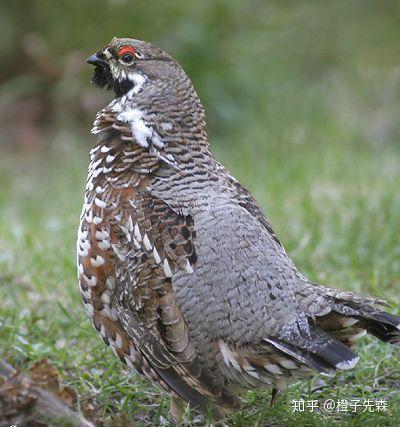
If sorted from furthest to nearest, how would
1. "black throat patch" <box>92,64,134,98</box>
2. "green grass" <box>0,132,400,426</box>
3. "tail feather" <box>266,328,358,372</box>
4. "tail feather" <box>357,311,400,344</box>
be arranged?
"black throat patch" <box>92,64,134,98</box>, "green grass" <box>0,132,400,426</box>, "tail feather" <box>357,311,400,344</box>, "tail feather" <box>266,328,358,372</box>

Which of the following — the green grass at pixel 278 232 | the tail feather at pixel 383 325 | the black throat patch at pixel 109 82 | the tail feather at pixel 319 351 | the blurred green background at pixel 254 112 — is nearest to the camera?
the tail feather at pixel 319 351

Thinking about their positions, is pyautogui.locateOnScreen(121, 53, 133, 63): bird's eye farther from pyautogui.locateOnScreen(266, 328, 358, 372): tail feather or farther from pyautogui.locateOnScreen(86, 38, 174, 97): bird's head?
pyautogui.locateOnScreen(266, 328, 358, 372): tail feather

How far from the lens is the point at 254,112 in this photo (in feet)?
35.2

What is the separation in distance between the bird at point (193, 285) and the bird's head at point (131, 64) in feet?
0.73

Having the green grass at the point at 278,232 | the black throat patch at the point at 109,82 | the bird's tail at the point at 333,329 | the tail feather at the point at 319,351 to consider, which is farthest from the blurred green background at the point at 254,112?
the tail feather at the point at 319,351

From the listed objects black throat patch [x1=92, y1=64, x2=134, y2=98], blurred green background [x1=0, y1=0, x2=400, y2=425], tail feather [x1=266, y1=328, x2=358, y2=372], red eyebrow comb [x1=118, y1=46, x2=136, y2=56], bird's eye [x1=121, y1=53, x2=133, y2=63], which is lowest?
tail feather [x1=266, y1=328, x2=358, y2=372]

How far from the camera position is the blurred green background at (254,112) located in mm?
7070

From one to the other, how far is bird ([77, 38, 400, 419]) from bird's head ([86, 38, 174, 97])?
22 centimetres

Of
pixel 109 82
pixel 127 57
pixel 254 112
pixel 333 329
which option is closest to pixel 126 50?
pixel 127 57

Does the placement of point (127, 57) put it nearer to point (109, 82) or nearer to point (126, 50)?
point (126, 50)

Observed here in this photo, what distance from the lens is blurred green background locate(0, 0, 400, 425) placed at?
7.07 meters

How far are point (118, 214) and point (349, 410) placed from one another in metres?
1.62

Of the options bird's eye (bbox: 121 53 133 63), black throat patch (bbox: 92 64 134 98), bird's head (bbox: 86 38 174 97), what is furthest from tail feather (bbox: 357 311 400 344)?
bird's eye (bbox: 121 53 133 63)

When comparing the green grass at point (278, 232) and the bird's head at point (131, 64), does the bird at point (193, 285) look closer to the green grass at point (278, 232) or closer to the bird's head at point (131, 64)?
the bird's head at point (131, 64)
